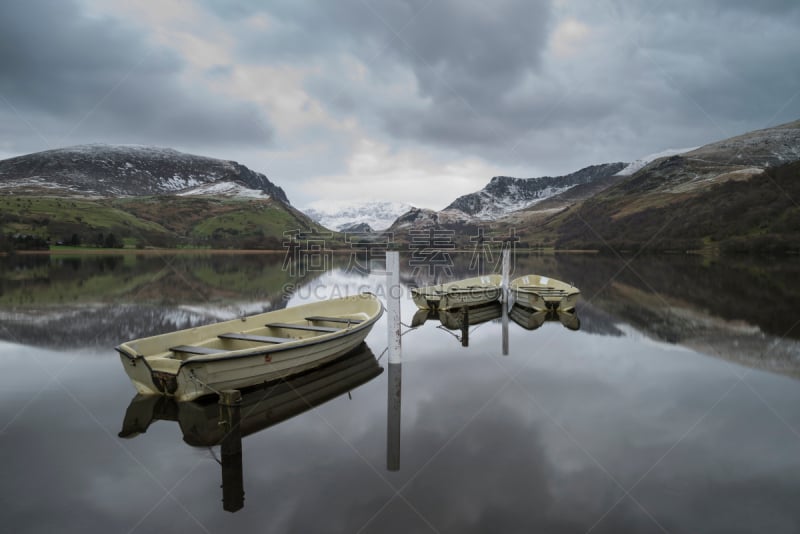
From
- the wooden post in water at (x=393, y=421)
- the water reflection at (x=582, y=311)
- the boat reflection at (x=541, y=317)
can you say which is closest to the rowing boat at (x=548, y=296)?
the boat reflection at (x=541, y=317)

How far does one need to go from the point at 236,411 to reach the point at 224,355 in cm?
326

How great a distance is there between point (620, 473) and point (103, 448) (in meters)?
10.3

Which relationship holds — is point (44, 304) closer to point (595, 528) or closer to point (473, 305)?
point (473, 305)

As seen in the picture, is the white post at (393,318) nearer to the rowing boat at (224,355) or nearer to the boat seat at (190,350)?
the rowing boat at (224,355)

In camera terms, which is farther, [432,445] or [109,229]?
[109,229]

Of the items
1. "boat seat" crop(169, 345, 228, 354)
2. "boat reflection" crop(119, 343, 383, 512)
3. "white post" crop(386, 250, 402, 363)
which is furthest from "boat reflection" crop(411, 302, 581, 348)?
"boat seat" crop(169, 345, 228, 354)

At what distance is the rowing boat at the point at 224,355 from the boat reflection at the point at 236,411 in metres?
0.34

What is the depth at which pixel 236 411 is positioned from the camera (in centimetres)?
797

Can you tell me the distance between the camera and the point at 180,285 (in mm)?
43844

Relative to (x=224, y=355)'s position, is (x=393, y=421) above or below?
below

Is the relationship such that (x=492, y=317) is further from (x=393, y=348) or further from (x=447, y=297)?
(x=393, y=348)

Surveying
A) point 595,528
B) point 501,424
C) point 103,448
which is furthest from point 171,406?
point 595,528

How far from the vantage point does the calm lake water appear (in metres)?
6.89

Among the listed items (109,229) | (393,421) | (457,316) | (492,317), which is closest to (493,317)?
(492,317)
